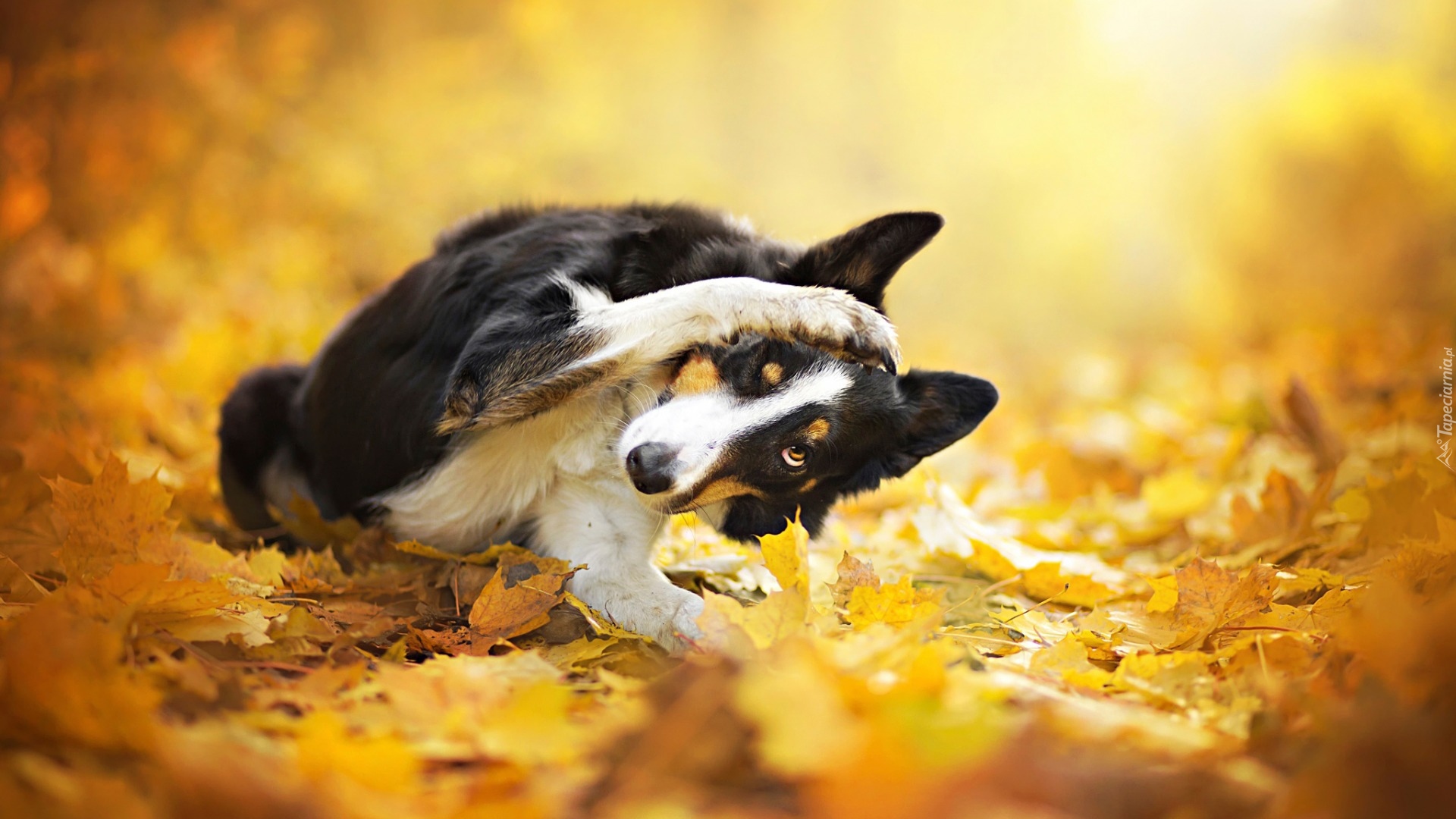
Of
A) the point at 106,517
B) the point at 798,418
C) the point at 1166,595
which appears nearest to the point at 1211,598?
the point at 1166,595

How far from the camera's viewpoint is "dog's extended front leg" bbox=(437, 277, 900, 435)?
228 cm

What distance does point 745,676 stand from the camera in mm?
1137

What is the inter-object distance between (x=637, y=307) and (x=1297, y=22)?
921cm

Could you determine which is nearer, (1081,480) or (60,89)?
(1081,480)

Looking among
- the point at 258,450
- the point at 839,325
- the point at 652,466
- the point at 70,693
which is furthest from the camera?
the point at 258,450

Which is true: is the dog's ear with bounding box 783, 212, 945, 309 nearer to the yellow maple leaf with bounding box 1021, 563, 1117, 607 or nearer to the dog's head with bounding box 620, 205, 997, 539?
the dog's head with bounding box 620, 205, 997, 539

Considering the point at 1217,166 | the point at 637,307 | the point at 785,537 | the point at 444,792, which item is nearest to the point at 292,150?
the point at 637,307

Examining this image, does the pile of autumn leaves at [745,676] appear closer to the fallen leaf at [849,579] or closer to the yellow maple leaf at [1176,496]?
the fallen leaf at [849,579]

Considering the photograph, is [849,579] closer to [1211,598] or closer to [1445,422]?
[1211,598]

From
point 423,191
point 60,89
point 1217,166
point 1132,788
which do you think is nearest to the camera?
point 1132,788

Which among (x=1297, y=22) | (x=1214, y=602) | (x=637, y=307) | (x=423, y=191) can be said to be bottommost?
(x=1214, y=602)

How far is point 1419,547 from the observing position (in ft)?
6.64

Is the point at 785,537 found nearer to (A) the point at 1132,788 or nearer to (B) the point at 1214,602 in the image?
(A) the point at 1132,788

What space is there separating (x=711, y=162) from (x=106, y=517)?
33.1 ft
